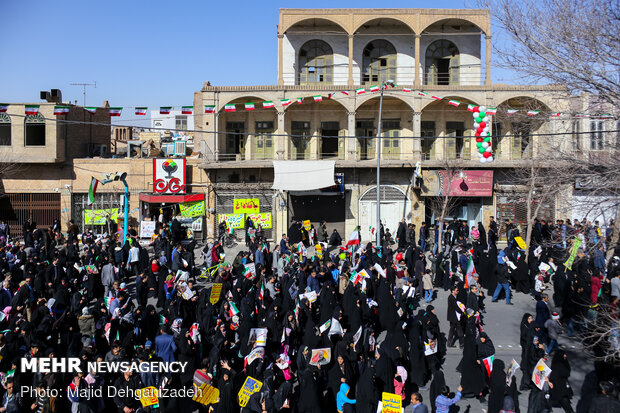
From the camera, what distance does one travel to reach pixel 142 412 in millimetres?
8312

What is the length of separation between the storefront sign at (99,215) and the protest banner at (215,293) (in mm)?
15287

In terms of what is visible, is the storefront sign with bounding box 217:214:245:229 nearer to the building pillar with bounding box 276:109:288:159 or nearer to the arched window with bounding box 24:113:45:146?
the building pillar with bounding box 276:109:288:159

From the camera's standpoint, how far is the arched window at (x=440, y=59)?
2836cm

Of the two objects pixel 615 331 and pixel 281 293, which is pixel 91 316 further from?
pixel 615 331

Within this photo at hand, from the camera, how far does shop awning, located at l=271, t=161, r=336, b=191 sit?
25.0 m

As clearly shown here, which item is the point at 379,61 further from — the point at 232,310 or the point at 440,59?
the point at 232,310

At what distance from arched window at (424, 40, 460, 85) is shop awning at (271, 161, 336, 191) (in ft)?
24.3

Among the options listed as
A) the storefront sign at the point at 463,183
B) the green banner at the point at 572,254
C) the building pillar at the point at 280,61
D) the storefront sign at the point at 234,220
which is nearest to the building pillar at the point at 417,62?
the storefront sign at the point at 463,183

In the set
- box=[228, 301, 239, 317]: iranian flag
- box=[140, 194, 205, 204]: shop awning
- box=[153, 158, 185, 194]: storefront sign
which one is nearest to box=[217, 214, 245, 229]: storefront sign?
box=[140, 194, 205, 204]: shop awning

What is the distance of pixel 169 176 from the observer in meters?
26.5

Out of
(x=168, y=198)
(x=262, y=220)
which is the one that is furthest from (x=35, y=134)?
(x=262, y=220)

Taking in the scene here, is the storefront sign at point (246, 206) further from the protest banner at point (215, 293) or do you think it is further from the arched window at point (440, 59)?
the protest banner at point (215, 293)

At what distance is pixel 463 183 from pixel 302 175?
24.5 feet

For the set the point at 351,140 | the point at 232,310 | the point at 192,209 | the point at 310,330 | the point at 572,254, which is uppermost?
the point at 351,140
